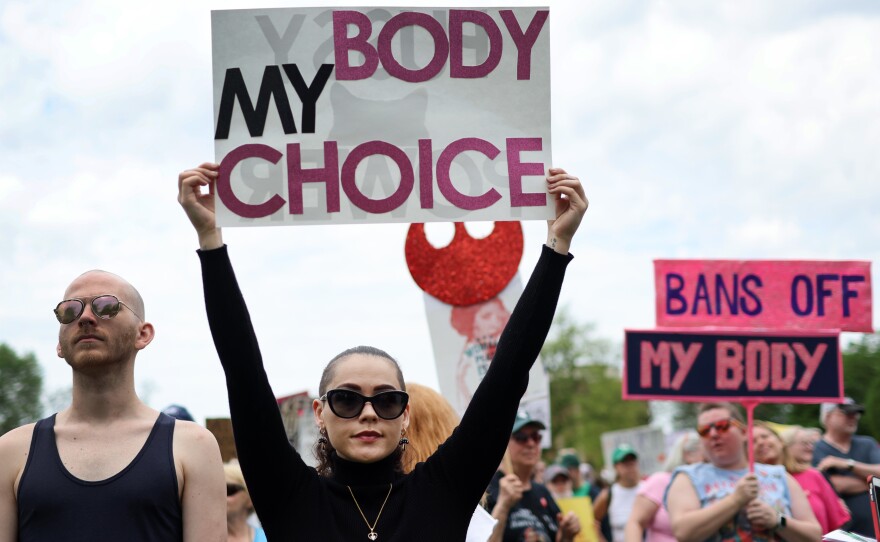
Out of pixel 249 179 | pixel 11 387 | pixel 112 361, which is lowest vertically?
pixel 11 387

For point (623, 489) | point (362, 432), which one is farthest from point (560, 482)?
point (362, 432)

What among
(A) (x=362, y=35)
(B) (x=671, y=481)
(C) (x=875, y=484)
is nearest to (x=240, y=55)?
(A) (x=362, y=35)

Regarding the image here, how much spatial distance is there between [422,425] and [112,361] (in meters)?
1.18

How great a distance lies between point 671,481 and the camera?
6.69m

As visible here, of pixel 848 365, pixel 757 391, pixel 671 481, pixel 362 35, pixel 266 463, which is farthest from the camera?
pixel 848 365

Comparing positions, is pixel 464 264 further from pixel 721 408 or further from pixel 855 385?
pixel 855 385

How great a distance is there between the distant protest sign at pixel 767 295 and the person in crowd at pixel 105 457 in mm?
5197

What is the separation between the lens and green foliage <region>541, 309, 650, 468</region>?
70.4 m

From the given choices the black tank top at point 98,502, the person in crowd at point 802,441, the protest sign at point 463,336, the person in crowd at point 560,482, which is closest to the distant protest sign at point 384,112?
the black tank top at point 98,502

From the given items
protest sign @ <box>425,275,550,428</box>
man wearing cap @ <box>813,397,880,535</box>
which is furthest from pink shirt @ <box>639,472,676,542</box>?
man wearing cap @ <box>813,397,880,535</box>

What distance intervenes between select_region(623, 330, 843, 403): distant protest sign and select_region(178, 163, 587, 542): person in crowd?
432 centimetres

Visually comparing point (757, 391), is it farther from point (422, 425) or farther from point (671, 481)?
point (422, 425)

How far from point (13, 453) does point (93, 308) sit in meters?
0.47

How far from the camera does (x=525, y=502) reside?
6.54m
